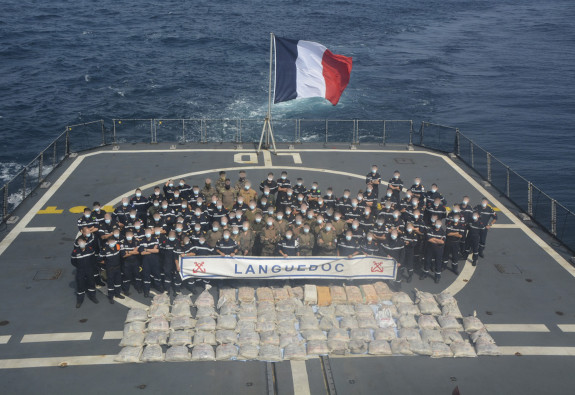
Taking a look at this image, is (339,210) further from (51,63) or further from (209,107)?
(51,63)

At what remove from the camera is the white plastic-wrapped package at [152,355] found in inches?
680

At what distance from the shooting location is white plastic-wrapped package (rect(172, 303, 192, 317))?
18.9 metres

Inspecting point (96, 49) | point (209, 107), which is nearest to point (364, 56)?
point (209, 107)

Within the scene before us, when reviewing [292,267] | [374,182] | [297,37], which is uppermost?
[297,37]

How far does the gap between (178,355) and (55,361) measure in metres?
3.95

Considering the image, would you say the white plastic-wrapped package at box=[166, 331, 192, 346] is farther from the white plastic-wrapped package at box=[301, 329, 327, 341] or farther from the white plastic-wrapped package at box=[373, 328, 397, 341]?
the white plastic-wrapped package at box=[373, 328, 397, 341]

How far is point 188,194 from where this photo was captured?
26.0 meters

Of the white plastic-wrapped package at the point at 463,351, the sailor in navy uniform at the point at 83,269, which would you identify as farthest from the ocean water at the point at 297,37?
the white plastic-wrapped package at the point at 463,351

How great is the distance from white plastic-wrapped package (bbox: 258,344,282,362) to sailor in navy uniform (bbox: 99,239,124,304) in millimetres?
6486

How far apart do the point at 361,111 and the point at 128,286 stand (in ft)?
154

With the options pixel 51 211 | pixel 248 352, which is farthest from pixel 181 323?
pixel 51 211

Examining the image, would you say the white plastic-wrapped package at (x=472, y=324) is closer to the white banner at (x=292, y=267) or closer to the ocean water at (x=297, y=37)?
the white banner at (x=292, y=267)

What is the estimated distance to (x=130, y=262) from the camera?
2069 cm

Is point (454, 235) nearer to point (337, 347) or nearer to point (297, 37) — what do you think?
point (337, 347)
